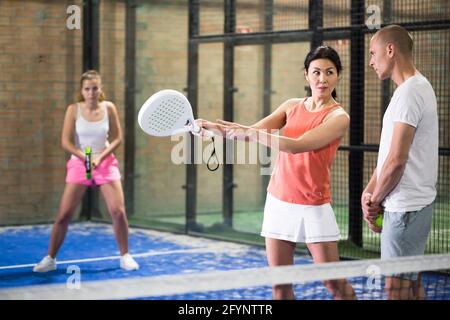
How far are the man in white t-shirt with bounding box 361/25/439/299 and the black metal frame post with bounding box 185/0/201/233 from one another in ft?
18.8

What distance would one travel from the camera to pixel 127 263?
7.82 metres

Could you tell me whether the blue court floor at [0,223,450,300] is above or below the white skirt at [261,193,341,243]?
below

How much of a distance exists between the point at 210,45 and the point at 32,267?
3352mm

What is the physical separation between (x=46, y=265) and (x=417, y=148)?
4277mm

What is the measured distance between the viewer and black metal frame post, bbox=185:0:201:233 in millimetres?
9891

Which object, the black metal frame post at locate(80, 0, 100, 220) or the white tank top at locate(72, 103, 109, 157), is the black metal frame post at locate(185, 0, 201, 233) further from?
the white tank top at locate(72, 103, 109, 157)

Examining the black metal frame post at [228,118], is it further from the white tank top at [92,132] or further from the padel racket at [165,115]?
the padel racket at [165,115]

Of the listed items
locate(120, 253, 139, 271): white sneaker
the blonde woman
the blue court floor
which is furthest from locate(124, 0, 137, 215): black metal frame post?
locate(120, 253, 139, 271): white sneaker

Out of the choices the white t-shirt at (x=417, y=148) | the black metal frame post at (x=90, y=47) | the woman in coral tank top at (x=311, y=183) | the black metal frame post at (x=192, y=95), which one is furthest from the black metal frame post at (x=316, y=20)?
the white t-shirt at (x=417, y=148)

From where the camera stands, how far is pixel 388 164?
4.16 metres

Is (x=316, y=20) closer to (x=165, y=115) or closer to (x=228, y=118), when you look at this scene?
(x=228, y=118)

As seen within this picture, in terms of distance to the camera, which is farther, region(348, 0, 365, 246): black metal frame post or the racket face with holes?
region(348, 0, 365, 246): black metal frame post

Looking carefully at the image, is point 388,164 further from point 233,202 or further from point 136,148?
point 136,148
